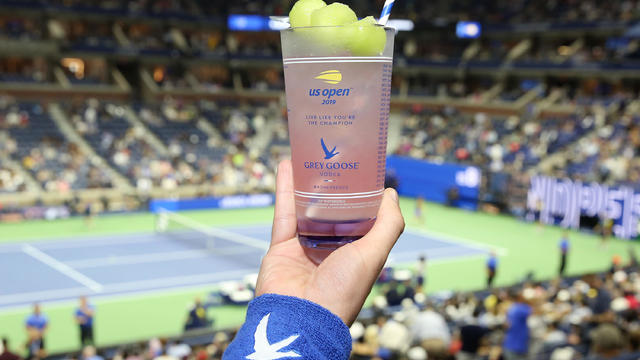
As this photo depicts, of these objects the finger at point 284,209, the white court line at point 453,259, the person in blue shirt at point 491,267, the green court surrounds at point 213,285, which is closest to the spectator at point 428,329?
the green court surrounds at point 213,285

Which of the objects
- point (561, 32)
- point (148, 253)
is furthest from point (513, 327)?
point (561, 32)

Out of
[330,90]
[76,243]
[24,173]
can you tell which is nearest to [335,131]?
[330,90]

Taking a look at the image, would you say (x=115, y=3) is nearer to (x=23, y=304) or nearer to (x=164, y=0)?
(x=164, y=0)

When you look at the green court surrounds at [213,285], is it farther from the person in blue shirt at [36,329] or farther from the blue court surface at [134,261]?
the blue court surface at [134,261]

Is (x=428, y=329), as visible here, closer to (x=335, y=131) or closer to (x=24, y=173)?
(x=335, y=131)

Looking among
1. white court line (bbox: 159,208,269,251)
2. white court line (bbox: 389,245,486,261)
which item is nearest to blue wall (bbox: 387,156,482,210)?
white court line (bbox: 389,245,486,261)

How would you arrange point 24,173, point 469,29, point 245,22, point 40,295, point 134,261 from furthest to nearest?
point 469,29 < point 245,22 < point 24,173 < point 134,261 < point 40,295

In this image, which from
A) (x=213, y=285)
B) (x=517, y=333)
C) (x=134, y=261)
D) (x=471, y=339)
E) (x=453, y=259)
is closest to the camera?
(x=517, y=333)

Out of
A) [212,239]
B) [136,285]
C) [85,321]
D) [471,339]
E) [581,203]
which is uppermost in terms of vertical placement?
[471,339]
